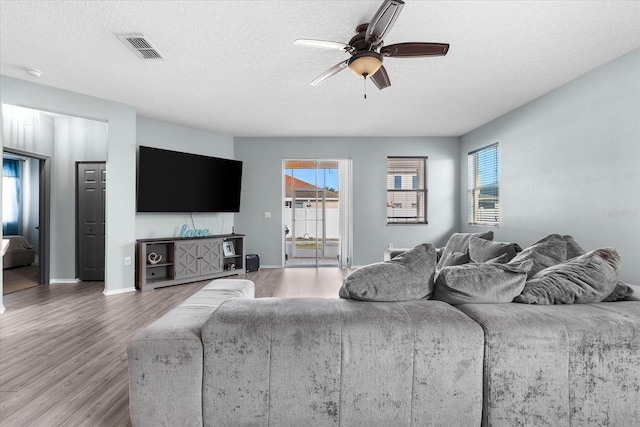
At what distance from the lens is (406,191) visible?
677 cm

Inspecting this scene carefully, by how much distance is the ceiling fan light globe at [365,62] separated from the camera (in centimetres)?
250

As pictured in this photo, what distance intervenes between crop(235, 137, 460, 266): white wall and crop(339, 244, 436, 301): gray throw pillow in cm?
497

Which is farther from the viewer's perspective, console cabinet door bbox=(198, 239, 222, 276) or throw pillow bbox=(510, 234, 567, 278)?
console cabinet door bbox=(198, 239, 222, 276)

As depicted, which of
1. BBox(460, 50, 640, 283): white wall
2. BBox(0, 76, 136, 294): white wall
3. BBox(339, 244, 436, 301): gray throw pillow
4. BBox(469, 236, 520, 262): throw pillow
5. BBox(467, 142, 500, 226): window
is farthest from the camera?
BBox(467, 142, 500, 226): window

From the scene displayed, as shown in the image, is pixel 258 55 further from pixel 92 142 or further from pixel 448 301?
pixel 92 142

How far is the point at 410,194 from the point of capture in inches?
267

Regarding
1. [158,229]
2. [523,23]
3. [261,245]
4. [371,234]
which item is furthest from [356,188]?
[523,23]

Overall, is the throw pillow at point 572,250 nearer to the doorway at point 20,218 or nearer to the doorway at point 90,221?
the doorway at point 90,221

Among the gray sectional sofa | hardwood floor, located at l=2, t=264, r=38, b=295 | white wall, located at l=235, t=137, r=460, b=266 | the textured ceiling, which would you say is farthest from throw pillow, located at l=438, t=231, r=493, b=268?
hardwood floor, located at l=2, t=264, r=38, b=295

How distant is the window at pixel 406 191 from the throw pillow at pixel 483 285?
5.14m

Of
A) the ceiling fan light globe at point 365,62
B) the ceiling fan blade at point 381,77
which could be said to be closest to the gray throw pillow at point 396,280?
the ceiling fan light globe at point 365,62

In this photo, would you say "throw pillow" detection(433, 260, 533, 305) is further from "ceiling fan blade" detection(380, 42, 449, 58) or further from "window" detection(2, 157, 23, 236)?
"window" detection(2, 157, 23, 236)

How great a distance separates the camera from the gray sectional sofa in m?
1.37

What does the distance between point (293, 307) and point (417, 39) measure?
2597 millimetres
